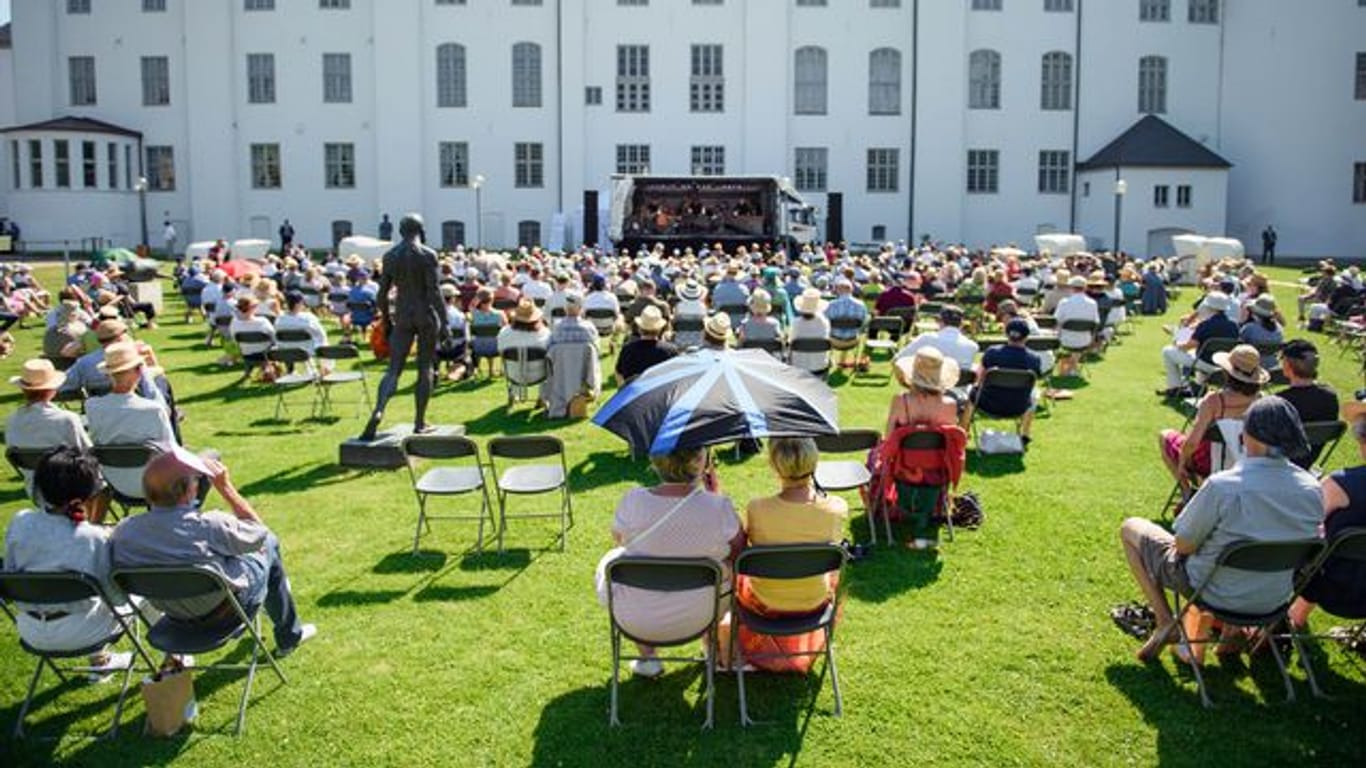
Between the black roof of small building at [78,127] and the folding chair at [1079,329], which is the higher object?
the black roof of small building at [78,127]

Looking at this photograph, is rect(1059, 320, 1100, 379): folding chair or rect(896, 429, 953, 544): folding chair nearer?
rect(896, 429, 953, 544): folding chair

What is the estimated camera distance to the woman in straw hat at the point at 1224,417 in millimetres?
7157

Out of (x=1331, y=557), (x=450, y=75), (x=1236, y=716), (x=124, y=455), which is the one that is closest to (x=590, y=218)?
(x=450, y=75)

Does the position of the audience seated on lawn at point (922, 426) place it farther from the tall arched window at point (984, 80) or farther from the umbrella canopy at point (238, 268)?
the tall arched window at point (984, 80)

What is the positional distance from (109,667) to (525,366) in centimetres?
760

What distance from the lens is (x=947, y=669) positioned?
5945 mm

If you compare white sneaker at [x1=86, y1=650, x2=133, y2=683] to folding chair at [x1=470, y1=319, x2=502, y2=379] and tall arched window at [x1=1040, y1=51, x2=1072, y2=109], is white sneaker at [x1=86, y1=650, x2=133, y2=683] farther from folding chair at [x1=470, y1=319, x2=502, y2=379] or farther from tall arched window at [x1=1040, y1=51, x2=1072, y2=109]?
tall arched window at [x1=1040, y1=51, x2=1072, y2=109]

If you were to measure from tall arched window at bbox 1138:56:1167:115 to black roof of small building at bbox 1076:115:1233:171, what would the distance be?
84 centimetres

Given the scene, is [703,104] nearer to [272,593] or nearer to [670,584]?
[272,593]

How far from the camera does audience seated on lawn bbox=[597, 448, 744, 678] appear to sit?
529 cm

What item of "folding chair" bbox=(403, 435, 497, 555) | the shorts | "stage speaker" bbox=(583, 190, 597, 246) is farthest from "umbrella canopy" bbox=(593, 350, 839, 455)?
"stage speaker" bbox=(583, 190, 597, 246)

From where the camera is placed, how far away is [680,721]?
5391 millimetres

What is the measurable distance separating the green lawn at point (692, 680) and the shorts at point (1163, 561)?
52 centimetres

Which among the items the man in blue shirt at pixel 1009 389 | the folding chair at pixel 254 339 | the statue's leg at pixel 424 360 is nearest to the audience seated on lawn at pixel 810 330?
the man in blue shirt at pixel 1009 389
